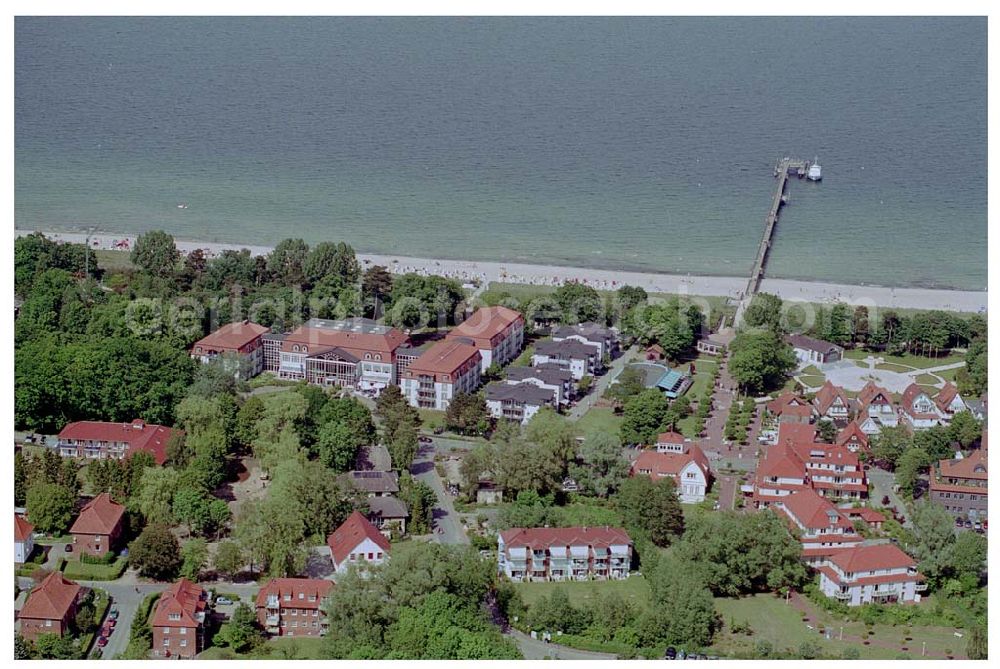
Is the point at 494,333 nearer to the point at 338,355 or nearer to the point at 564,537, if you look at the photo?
the point at 338,355

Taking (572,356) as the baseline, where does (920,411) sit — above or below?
below

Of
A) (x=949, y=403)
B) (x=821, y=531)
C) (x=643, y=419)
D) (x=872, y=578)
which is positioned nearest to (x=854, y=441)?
(x=949, y=403)

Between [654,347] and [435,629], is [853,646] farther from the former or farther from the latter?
[654,347]

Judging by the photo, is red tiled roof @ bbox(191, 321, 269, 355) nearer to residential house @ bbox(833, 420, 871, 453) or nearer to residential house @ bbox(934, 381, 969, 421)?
residential house @ bbox(833, 420, 871, 453)

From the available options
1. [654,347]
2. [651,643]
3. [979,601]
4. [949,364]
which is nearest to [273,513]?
[651,643]

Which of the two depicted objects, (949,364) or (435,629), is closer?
(435,629)

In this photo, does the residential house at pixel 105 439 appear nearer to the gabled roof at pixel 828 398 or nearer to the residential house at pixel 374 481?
the residential house at pixel 374 481
